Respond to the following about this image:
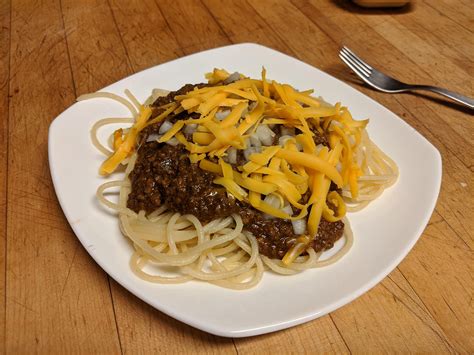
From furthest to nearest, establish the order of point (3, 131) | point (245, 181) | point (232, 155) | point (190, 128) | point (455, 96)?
point (455, 96) → point (3, 131) → point (190, 128) → point (232, 155) → point (245, 181)

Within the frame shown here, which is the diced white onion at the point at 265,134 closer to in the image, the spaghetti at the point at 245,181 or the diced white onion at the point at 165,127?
the spaghetti at the point at 245,181

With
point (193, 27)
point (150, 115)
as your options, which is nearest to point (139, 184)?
point (150, 115)

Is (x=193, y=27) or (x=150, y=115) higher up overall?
(x=150, y=115)

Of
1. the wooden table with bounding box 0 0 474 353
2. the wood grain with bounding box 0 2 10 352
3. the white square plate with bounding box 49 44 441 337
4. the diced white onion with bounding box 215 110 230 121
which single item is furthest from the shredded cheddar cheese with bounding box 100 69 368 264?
the wood grain with bounding box 0 2 10 352

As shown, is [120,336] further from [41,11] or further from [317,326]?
[41,11]

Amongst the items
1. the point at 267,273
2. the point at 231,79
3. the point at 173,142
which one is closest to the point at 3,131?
the point at 173,142

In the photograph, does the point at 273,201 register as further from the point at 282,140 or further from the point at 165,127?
the point at 165,127

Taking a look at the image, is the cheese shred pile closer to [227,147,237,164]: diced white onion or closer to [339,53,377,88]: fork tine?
[227,147,237,164]: diced white onion
